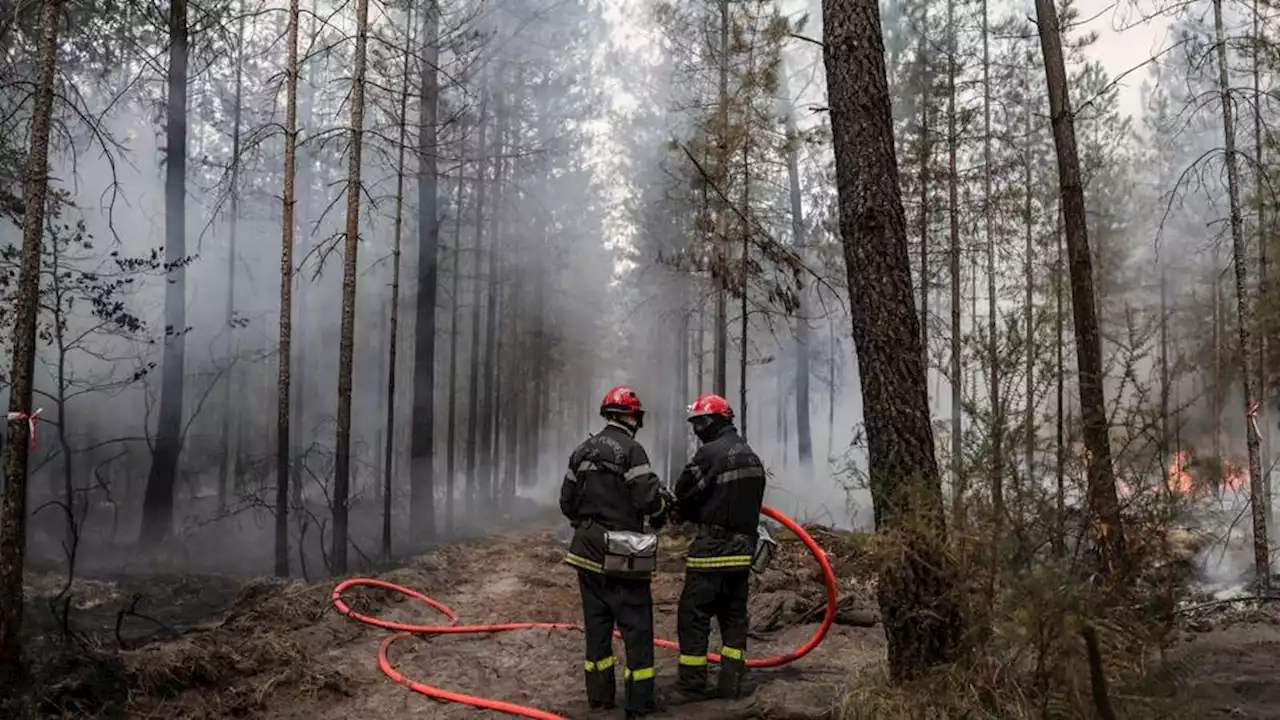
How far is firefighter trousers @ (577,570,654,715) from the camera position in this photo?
516 cm

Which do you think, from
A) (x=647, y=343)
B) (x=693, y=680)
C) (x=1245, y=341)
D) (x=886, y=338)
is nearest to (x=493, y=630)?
(x=693, y=680)

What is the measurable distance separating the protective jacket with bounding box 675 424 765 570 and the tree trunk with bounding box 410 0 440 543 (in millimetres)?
10386

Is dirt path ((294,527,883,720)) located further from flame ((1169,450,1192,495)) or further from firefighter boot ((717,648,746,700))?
flame ((1169,450,1192,495))

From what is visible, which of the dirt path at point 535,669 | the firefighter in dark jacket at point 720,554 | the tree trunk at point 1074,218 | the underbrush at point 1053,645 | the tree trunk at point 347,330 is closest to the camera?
the underbrush at point 1053,645

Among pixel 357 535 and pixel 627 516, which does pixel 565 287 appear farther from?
pixel 627 516

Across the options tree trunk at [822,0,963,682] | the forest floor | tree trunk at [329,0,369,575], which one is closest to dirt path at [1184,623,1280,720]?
the forest floor

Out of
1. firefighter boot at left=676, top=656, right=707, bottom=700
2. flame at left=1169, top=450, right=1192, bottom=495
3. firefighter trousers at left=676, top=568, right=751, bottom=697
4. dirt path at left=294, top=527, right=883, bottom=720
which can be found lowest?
dirt path at left=294, top=527, right=883, bottom=720

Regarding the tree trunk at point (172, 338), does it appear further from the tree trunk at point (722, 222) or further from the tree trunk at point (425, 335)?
the tree trunk at point (722, 222)

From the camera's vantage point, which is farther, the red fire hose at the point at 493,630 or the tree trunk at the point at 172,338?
the tree trunk at the point at 172,338

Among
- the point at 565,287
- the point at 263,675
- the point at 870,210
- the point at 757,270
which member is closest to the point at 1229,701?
the point at 870,210

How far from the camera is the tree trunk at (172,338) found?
40.2 ft

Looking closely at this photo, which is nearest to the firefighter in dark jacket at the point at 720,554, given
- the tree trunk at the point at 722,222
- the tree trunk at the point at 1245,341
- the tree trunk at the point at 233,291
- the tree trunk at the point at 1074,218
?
the tree trunk at the point at 1074,218

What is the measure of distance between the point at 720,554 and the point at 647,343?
95.1 feet

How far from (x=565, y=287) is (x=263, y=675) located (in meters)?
25.6
